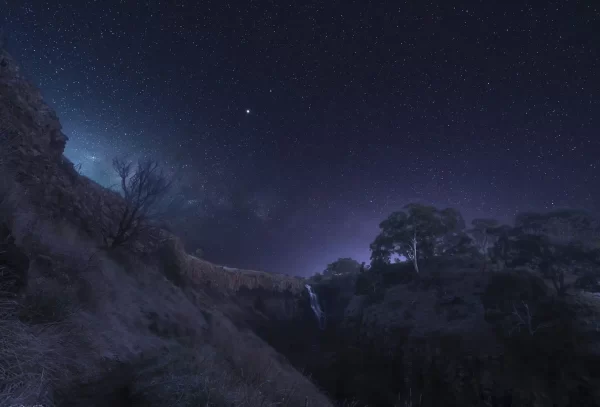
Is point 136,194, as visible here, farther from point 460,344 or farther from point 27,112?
point 460,344

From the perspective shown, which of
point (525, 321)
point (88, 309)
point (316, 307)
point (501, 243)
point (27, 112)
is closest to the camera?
point (88, 309)

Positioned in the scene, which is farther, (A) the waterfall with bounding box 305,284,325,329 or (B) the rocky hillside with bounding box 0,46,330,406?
(A) the waterfall with bounding box 305,284,325,329

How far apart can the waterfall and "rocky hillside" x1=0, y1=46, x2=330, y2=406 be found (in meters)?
15.2

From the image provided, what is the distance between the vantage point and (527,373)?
14742 millimetres

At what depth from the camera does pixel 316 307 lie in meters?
36.2

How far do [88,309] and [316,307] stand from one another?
1219 inches

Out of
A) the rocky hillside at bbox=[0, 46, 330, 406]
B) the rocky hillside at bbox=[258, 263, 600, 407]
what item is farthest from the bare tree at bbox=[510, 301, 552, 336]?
the rocky hillside at bbox=[0, 46, 330, 406]

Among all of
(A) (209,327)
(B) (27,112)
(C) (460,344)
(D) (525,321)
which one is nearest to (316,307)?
(C) (460,344)

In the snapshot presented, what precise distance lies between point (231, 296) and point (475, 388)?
2094 cm

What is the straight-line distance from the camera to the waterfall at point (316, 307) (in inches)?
1347

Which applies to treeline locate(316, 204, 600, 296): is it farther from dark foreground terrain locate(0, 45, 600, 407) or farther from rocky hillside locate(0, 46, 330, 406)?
rocky hillside locate(0, 46, 330, 406)

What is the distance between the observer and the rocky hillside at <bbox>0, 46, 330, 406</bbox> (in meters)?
4.92

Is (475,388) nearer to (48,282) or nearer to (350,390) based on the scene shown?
(350,390)

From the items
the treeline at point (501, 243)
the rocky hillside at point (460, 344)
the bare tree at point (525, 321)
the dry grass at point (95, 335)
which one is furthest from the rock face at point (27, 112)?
the treeline at point (501, 243)
